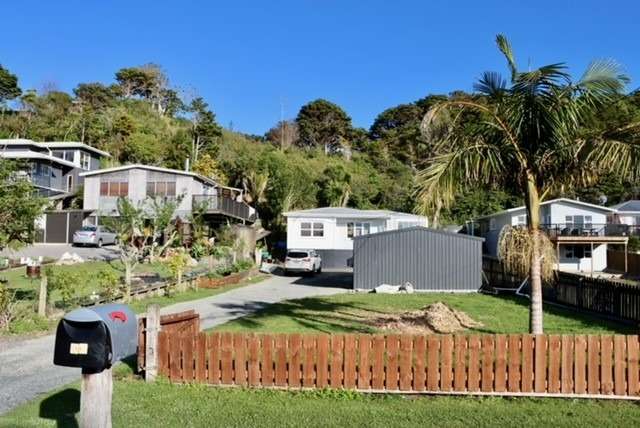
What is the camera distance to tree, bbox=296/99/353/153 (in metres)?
77.5

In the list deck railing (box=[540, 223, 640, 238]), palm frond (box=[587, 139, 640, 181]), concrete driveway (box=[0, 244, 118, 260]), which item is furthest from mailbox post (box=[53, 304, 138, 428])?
deck railing (box=[540, 223, 640, 238])

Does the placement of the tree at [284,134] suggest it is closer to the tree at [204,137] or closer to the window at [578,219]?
the tree at [204,137]

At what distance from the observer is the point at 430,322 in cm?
1388

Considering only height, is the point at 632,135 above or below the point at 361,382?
above

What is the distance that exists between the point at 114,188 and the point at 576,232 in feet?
116

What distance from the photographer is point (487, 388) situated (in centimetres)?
750

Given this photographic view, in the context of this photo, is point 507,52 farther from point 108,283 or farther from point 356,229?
point 356,229

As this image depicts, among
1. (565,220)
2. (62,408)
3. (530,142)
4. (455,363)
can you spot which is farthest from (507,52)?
(565,220)

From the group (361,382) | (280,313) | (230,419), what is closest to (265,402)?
(230,419)

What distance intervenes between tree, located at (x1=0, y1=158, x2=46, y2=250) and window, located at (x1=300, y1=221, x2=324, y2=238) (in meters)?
24.2

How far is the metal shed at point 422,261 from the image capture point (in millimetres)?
25391

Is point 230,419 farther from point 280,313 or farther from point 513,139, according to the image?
point 280,313

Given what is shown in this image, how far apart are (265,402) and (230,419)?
2.76 ft

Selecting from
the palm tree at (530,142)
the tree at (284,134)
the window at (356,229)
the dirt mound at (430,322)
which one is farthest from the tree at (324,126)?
the palm tree at (530,142)
